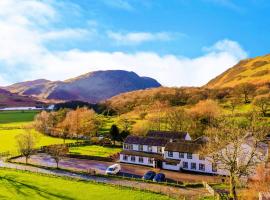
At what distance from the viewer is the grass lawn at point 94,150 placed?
81900mm

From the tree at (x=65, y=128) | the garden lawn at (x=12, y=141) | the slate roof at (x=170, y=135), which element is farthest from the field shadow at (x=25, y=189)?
the tree at (x=65, y=128)

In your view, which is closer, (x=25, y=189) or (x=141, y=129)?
(x=25, y=189)

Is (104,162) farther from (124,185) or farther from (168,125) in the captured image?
(168,125)

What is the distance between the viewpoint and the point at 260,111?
348 feet

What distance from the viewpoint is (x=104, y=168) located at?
68.1 meters

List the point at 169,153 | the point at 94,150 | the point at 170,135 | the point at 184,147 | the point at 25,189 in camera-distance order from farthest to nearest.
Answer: the point at 94,150
the point at 170,135
the point at 169,153
the point at 184,147
the point at 25,189

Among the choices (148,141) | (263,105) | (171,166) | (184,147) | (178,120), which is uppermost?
(263,105)

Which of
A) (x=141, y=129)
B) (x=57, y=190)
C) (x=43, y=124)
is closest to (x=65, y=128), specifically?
(x=43, y=124)

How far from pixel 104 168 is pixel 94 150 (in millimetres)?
18678

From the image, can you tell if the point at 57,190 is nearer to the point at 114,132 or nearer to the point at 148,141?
the point at 148,141

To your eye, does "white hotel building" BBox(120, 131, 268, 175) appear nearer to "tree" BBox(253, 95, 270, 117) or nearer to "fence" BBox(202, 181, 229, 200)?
"fence" BBox(202, 181, 229, 200)

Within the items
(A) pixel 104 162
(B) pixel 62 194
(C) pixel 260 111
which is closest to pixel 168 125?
(C) pixel 260 111

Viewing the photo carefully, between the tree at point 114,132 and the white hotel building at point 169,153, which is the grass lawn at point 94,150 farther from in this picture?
the white hotel building at point 169,153

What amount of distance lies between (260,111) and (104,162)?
5666cm
